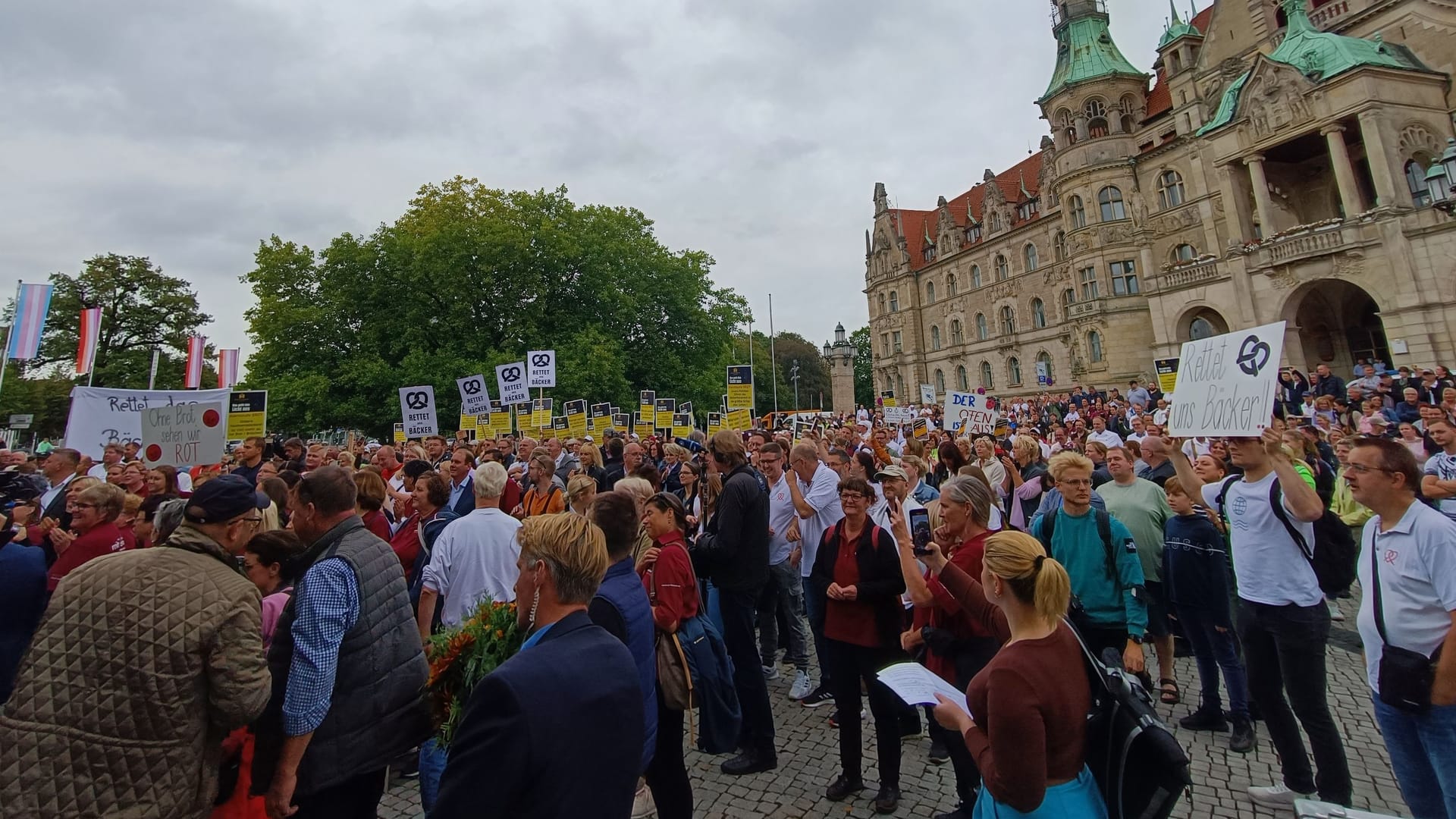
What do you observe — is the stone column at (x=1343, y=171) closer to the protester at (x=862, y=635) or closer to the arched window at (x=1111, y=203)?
the arched window at (x=1111, y=203)

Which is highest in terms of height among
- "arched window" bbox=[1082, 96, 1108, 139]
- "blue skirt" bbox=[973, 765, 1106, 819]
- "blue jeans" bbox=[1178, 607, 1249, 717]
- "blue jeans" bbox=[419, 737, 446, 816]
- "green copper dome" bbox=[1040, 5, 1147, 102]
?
"green copper dome" bbox=[1040, 5, 1147, 102]

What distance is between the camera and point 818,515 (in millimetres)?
5289

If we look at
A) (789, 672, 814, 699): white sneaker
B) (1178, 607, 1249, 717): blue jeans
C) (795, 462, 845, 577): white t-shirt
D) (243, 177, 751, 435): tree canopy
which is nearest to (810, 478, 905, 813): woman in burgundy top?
(795, 462, 845, 577): white t-shirt

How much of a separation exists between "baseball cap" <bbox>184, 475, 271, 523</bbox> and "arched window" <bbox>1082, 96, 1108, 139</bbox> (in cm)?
4467

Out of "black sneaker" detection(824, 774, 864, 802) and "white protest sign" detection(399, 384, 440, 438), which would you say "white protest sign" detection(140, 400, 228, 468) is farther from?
"black sneaker" detection(824, 774, 864, 802)

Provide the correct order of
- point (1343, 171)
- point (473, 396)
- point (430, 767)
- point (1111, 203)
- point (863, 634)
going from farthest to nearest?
point (1111, 203)
point (1343, 171)
point (473, 396)
point (863, 634)
point (430, 767)

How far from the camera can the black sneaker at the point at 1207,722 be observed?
179 inches

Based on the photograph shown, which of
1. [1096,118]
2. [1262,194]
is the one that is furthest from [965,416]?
[1096,118]

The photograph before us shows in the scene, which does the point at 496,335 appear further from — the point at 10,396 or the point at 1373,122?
the point at 10,396

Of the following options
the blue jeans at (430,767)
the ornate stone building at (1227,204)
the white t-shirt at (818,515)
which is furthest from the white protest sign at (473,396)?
the ornate stone building at (1227,204)

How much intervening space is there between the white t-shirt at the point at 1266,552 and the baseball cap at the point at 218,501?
16.9 ft

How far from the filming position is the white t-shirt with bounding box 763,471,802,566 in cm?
582

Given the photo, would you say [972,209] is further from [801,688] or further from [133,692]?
[133,692]

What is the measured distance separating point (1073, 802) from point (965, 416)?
11399 mm
